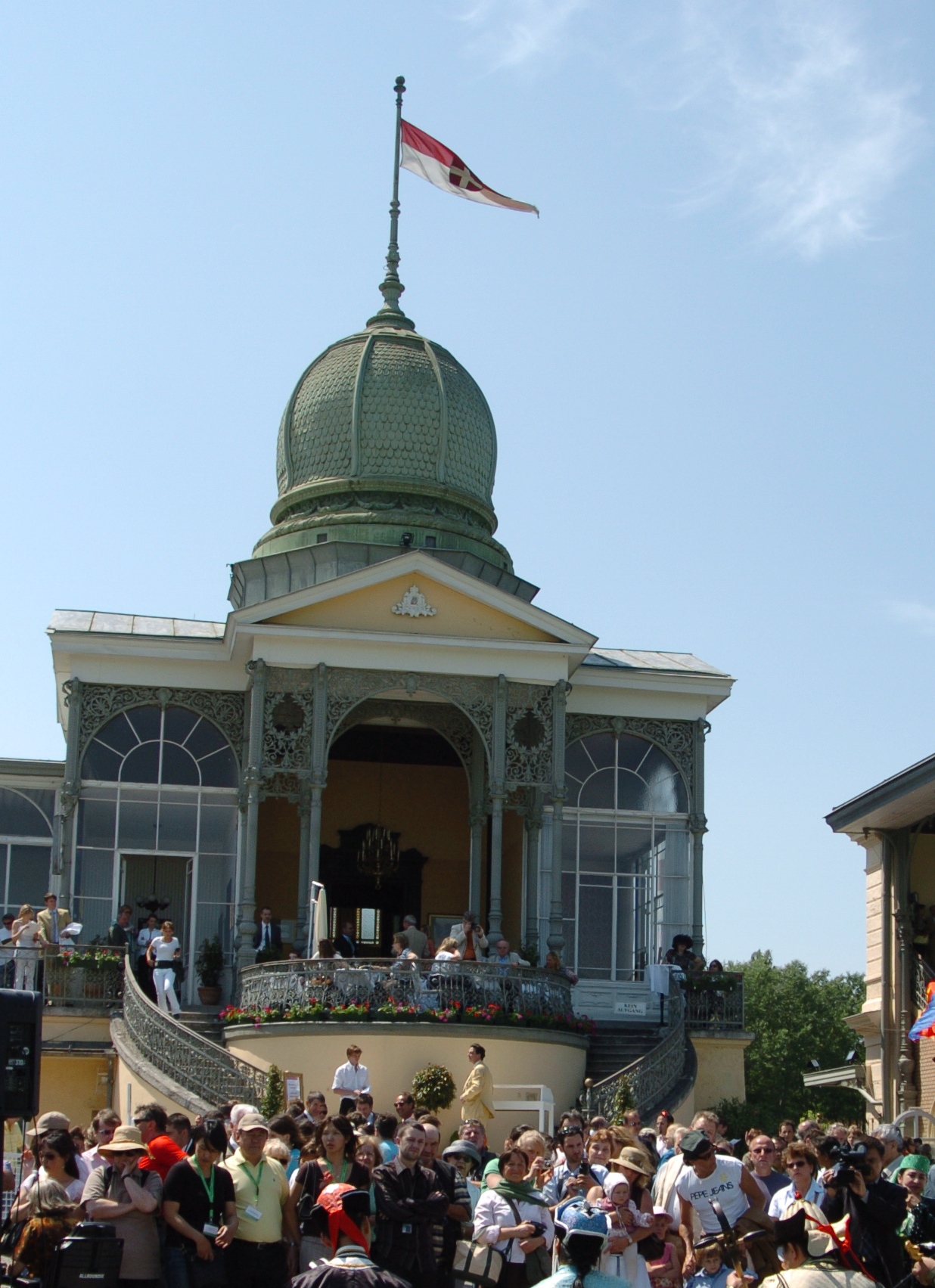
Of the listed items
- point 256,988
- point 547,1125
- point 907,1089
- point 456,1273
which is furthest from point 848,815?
point 456,1273

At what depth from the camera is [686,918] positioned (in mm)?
28406

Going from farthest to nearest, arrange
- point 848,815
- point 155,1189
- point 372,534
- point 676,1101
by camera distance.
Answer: point 372,534 < point 848,815 < point 676,1101 < point 155,1189

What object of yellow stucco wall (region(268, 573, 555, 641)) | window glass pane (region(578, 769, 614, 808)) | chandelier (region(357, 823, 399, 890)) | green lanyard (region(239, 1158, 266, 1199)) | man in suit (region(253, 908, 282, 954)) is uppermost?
yellow stucco wall (region(268, 573, 555, 641))

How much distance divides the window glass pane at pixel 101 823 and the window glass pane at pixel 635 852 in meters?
7.82

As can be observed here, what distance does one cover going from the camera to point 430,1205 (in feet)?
34.8

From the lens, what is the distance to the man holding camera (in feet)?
32.6

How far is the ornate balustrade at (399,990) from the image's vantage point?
22.0 m

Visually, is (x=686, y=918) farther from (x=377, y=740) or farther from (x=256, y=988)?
(x=256, y=988)

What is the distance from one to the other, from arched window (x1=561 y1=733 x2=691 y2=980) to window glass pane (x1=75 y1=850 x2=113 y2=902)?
696 cm

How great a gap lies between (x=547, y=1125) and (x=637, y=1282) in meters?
11.1

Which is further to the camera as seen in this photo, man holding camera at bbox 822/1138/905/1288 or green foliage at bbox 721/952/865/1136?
green foliage at bbox 721/952/865/1136

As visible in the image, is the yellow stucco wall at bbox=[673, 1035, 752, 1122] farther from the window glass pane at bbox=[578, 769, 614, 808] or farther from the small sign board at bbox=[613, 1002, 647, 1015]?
A: the window glass pane at bbox=[578, 769, 614, 808]

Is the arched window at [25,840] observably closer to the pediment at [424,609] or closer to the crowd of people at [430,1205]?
the pediment at [424,609]

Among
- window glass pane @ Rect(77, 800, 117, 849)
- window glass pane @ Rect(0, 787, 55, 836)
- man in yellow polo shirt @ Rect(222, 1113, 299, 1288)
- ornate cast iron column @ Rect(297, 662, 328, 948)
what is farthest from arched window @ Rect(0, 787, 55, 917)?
man in yellow polo shirt @ Rect(222, 1113, 299, 1288)
